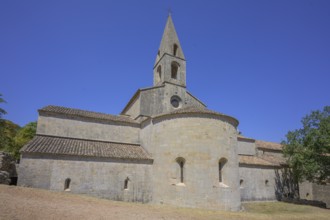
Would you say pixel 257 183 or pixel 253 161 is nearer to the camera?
pixel 257 183

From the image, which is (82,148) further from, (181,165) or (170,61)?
(170,61)

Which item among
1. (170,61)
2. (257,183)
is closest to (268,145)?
Answer: (257,183)

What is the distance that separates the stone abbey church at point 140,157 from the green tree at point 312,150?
8.84 m

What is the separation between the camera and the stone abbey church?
1458cm

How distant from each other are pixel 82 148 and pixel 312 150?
20768 millimetres

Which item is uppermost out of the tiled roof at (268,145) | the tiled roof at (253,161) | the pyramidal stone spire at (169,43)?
the pyramidal stone spire at (169,43)

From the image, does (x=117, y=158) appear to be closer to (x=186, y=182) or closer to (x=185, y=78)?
(x=186, y=182)

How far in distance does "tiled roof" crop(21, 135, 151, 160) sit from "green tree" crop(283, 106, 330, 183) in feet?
49.7

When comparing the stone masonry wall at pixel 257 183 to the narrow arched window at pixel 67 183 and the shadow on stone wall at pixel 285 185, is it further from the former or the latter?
the narrow arched window at pixel 67 183

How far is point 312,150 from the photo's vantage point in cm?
2105

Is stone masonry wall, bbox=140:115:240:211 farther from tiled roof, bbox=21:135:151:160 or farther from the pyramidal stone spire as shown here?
the pyramidal stone spire

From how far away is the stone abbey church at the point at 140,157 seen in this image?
14.6m

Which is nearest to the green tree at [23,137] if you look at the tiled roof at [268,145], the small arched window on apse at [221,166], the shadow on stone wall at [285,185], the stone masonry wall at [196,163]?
the stone masonry wall at [196,163]

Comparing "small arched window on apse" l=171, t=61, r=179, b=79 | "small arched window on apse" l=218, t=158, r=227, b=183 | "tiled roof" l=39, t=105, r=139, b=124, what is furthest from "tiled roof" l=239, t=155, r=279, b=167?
"tiled roof" l=39, t=105, r=139, b=124
